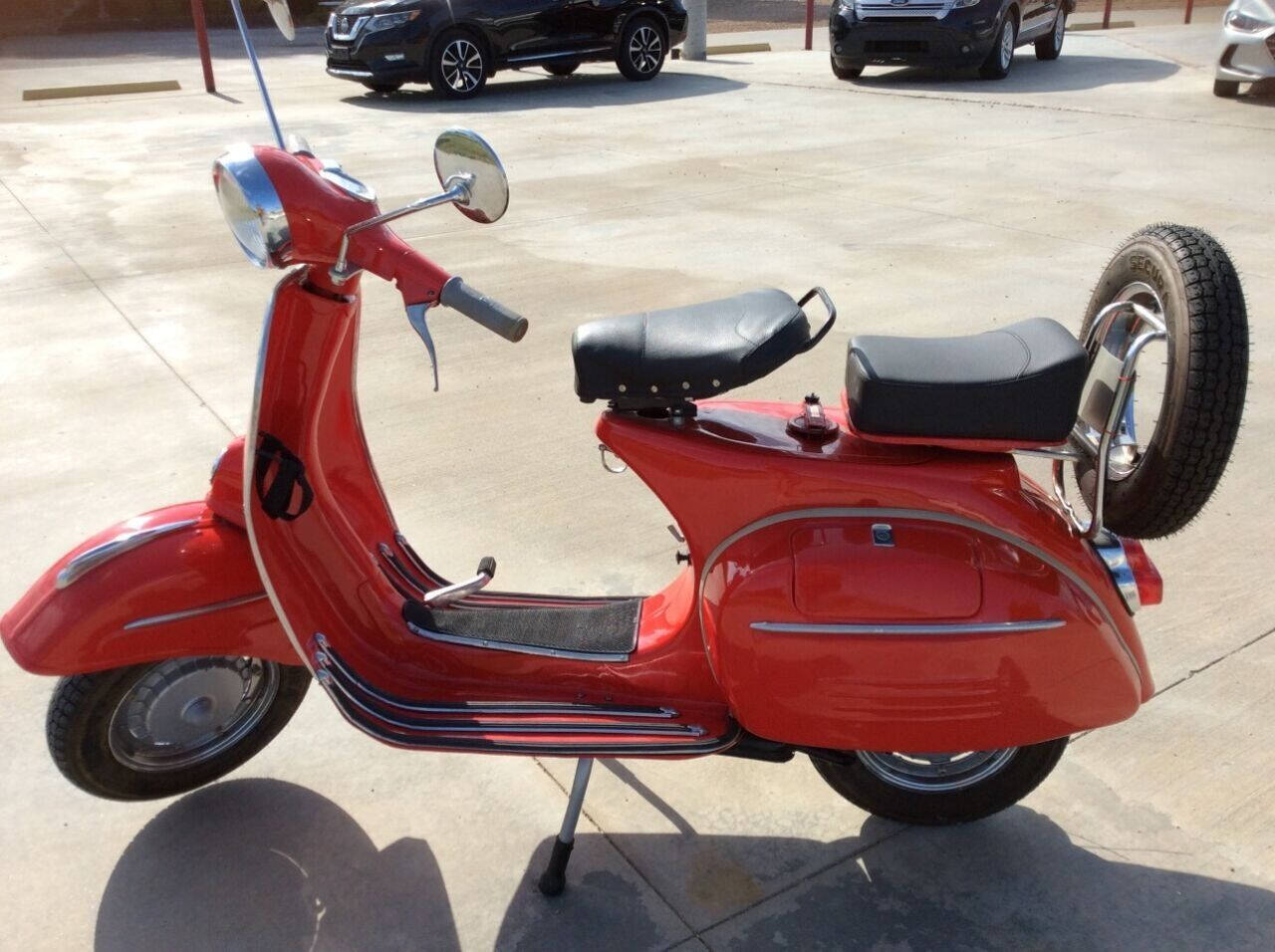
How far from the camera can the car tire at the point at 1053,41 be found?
13.3 metres

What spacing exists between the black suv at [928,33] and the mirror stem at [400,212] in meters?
10.5

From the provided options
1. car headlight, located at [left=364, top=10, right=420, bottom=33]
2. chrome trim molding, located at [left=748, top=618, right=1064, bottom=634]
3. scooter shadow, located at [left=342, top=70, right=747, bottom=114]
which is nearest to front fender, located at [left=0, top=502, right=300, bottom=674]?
chrome trim molding, located at [left=748, top=618, right=1064, bottom=634]

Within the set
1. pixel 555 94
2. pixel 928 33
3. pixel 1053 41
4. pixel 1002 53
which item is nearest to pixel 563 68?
pixel 555 94

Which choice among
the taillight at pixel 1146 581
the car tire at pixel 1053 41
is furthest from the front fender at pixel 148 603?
the car tire at pixel 1053 41

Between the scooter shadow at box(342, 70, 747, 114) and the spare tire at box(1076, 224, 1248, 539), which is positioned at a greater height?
the spare tire at box(1076, 224, 1248, 539)

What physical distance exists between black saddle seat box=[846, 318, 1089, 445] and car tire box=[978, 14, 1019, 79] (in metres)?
10.9

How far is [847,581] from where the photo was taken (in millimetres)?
1890

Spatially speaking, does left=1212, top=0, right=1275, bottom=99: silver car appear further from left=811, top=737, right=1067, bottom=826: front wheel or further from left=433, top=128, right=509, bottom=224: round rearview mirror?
left=433, top=128, right=509, bottom=224: round rearview mirror

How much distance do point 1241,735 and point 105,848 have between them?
7.78 feet

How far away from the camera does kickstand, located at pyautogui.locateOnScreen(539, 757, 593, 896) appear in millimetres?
2131

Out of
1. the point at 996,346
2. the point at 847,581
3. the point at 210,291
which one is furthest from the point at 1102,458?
the point at 210,291

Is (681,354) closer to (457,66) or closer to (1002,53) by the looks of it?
(457,66)

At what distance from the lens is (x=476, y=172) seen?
191 cm

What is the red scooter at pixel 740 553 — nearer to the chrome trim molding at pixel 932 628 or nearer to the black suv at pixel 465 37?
the chrome trim molding at pixel 932 628
